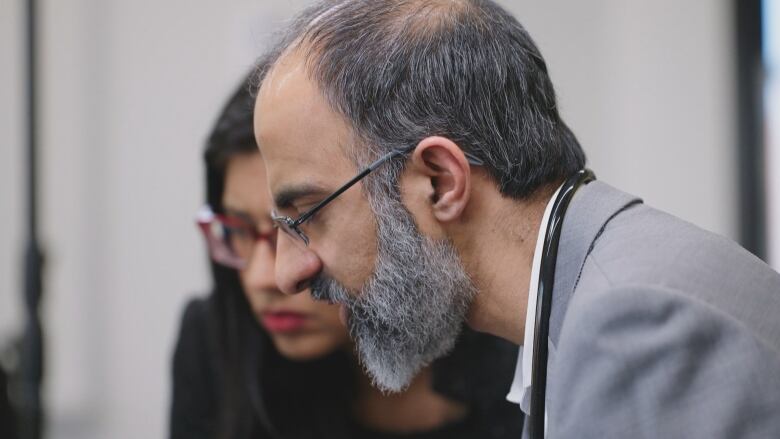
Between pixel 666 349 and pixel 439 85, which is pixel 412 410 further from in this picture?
pixel 666 349

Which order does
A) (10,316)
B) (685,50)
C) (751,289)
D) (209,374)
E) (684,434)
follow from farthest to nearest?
(10,316) < (685,50) < (209,374) < (751,289) < (684,434)

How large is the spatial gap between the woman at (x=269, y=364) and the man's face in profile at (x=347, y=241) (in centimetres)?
34

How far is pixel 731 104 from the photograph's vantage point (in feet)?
7.25

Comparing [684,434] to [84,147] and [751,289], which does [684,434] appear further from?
[84,147]

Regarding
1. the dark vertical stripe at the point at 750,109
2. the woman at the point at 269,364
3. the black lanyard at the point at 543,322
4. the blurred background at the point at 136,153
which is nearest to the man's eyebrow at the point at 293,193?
the black lanyard at the point at 543,322

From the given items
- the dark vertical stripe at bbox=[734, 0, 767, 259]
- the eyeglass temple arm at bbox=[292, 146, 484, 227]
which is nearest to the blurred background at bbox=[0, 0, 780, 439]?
the dark vertical stripe at bbox=[734, 0, 767, 259]

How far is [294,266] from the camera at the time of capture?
1.01m

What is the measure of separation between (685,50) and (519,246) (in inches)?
59.4

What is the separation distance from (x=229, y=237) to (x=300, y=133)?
56cm

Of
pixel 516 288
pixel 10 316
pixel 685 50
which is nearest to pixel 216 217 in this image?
pixel 516 288

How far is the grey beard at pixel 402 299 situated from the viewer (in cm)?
93

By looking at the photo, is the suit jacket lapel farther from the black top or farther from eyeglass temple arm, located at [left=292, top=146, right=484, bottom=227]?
the black top

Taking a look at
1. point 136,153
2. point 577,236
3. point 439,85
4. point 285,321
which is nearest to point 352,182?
point 439,85

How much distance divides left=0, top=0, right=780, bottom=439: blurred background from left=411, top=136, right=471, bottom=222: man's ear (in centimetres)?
144
